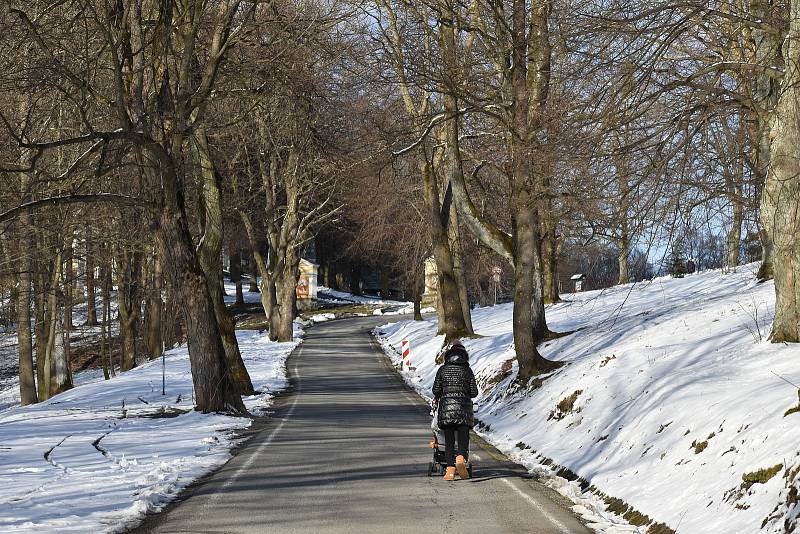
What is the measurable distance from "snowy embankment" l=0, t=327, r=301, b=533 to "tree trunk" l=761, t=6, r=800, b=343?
8542 millimetres

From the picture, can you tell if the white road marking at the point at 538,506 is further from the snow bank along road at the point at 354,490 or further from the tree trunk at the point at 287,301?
the tree trunk at the point at 287,301

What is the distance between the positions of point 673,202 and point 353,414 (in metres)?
10.8

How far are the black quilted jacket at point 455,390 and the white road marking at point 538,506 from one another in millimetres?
1011

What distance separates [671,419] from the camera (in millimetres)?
11758

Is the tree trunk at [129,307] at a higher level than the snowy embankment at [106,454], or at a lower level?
higher

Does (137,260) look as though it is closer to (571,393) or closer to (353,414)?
(353,414)

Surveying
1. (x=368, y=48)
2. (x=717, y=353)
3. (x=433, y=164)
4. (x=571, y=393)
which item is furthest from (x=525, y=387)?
(x=433, y=164)

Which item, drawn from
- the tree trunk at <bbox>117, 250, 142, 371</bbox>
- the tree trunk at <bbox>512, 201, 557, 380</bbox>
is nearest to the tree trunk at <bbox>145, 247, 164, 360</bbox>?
the tree trunk at <bbox>117, 250, 142, 371</bbox>

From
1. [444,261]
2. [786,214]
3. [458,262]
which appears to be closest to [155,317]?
[458,262]

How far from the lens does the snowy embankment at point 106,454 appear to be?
9719 mm

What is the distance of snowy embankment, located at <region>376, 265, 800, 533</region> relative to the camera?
8633mm

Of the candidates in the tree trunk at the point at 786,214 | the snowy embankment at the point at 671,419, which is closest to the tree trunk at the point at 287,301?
the snowy embankment at the point at 671,419

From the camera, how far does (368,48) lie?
25.6 m

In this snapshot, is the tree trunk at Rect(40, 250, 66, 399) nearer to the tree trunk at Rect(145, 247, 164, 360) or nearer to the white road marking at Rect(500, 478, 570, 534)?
the tree trunk at Rect(145, 247, 164, 360)
